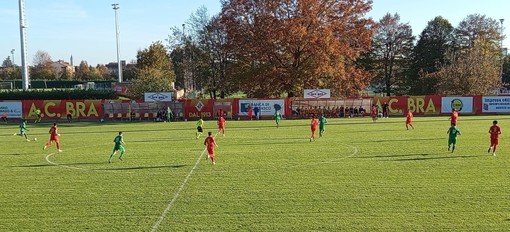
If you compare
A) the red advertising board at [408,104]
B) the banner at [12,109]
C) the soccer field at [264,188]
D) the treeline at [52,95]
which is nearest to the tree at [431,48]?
the red advertising board at [408,104]

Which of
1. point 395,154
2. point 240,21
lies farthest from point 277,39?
point 395,154

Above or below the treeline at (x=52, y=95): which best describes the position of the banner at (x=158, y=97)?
below

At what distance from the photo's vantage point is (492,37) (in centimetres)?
7569

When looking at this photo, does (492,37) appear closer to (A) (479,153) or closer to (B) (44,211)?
(A) (479,153)

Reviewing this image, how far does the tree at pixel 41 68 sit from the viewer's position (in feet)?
422

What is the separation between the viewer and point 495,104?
160 ft

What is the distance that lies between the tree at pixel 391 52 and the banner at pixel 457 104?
27.3 metres

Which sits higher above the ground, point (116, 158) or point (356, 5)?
point (356, 5)

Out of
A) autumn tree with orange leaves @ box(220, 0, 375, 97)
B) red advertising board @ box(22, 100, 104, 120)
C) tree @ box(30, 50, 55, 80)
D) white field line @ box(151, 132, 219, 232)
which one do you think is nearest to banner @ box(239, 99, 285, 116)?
autumn tree with orange leaves @ box(220, 0, 375, 97)

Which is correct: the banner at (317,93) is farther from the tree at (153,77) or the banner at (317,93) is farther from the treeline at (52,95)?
the treeline at (52,95)

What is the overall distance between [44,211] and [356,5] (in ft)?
161

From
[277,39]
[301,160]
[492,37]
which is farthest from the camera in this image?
[492,37]

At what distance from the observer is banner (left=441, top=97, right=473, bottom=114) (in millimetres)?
48906

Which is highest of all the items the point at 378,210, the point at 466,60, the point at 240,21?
the point at 240,21
